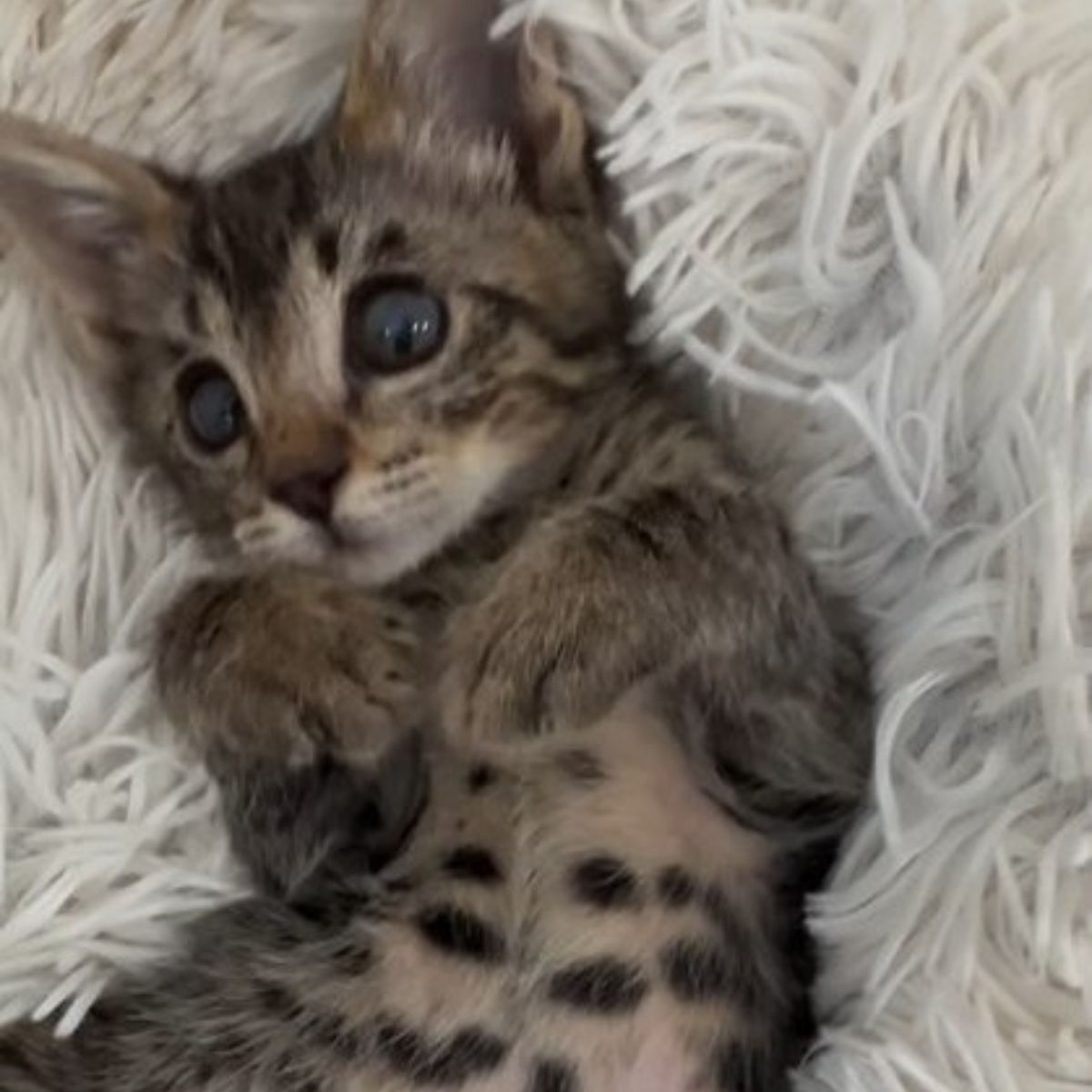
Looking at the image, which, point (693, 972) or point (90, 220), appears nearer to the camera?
point (693, 972)

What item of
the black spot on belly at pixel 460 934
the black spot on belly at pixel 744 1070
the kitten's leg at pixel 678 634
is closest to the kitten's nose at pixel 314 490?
the kitten's leg at pixel 678 634

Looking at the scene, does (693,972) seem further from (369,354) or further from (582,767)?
(369,354)

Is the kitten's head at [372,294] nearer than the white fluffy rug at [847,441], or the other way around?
the white fluffy rug at [847,441]

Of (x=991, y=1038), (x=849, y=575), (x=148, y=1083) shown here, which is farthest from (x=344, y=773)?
(x=991, y=1038)

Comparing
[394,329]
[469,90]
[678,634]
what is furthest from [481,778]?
[469,90]

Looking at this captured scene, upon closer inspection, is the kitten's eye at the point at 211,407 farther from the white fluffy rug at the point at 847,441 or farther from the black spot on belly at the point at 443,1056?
the black spot on belly at the point at 443,1056

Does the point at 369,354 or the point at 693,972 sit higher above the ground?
the point at 369,354

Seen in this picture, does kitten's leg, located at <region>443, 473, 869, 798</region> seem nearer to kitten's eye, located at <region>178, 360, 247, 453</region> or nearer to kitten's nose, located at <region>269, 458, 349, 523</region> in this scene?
kitten's nose, located at <region>269, 458, 349, 523</region>
